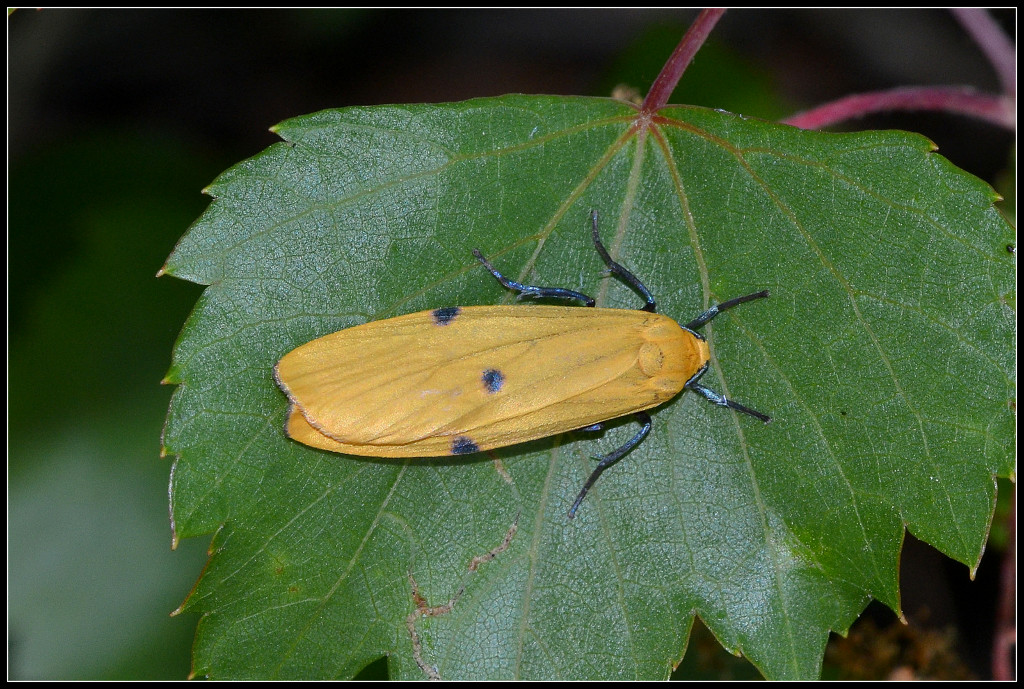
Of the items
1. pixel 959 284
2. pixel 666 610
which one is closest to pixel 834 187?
pixel 959 284

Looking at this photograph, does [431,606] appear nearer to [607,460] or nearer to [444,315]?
[607,460]

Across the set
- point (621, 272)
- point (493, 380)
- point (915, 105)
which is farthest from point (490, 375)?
point (915, 105)

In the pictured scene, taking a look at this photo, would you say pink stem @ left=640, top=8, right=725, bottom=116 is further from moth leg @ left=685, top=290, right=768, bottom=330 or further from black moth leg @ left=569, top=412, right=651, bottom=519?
black moth leg @ left=569, top=412, right=651, bottom=519

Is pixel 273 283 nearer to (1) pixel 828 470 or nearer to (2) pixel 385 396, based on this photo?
(2) pixel 385 396

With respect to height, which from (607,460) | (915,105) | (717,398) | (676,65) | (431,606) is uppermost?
(676,65)

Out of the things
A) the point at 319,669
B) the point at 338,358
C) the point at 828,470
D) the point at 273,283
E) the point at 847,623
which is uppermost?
the point at 273,283

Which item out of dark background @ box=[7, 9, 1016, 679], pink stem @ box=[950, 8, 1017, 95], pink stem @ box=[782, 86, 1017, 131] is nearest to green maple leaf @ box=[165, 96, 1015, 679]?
pink stem @ box=[782, 86, 1017, 131]

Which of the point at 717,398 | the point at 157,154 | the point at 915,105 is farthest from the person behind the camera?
the point at 157,154
